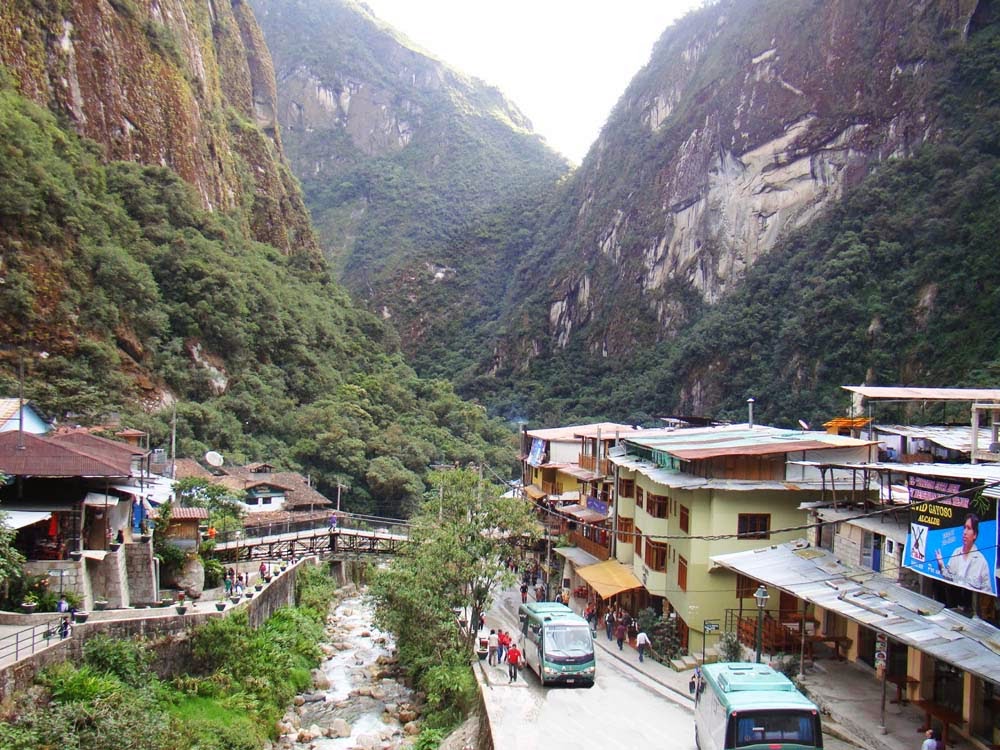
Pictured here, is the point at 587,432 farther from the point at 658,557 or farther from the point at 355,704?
the point at 355,704

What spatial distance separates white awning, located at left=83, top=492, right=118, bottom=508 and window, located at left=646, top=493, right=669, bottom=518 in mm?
18291

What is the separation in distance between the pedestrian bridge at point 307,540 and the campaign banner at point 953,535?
89.4 feet

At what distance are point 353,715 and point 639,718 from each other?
11.1 metres

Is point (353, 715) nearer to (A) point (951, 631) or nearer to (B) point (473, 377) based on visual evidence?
(A) point (951, 631)

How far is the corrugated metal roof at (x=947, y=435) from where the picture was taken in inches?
1064

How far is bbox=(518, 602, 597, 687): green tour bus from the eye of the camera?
21.8 m

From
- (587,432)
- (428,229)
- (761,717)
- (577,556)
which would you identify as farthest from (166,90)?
(428,229)

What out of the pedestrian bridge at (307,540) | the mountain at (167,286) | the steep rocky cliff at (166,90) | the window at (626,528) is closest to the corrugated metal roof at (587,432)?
the window at (626,528)

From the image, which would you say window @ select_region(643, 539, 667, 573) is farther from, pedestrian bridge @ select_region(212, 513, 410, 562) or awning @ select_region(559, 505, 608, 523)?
pedestrian bridge @ select_region(212, 513, 410, 562)

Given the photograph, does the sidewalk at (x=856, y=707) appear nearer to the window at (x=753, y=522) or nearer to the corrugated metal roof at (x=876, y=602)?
the corrugated metal roof at (x=876, y=602)

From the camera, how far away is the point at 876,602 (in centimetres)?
1794

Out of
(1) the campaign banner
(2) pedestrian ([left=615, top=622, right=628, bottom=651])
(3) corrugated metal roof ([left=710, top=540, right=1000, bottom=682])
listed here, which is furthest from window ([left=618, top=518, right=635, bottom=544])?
(1) the campaign banner

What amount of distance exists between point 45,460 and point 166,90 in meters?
55.8

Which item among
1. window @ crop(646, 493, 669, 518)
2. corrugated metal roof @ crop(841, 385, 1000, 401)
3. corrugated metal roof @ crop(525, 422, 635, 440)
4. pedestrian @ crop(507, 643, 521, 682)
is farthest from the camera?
corrugated metal roof @ crop(525, 422, 635, 440)
